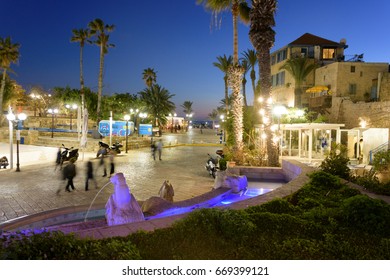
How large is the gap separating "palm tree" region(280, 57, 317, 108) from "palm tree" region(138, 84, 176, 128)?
30.0 meters

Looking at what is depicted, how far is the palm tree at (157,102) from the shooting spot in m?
60.9

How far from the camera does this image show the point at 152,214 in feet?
Answer: 23.5

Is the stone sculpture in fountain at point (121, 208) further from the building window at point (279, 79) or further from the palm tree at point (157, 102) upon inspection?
the palm tree at point (157, 102)

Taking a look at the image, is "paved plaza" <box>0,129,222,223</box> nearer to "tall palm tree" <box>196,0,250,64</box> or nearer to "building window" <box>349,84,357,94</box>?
"tall palm tree" <box>196,0,250,64</box>

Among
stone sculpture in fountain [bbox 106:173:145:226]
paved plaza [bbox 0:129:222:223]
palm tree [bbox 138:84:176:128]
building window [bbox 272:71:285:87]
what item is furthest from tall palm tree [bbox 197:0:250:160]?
palm tree [bbox 138:84:176:128]

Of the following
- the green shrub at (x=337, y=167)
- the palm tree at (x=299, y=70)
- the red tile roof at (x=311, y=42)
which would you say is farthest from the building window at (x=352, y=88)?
the green shrub at (x=337, y=167)

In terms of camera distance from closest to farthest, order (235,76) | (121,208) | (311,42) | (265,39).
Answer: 1. (121,208)
2. (265,39)
3. (235,76)
4. (311,42)

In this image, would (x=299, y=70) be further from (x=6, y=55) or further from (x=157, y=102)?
(x=6, y=55)

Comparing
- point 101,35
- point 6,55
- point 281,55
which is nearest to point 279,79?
point 281,55

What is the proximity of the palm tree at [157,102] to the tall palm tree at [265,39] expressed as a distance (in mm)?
46128

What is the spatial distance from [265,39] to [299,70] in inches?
923

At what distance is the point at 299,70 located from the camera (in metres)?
36.0

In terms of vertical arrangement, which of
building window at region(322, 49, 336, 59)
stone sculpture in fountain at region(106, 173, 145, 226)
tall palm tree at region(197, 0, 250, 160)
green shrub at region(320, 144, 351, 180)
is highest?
building window at region(322, 49, 336, 59)

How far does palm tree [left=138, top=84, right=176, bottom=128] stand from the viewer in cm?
6092
